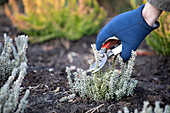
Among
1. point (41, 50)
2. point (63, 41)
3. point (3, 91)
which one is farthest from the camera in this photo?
point (63, 41)

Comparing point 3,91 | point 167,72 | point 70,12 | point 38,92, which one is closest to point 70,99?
point 38,92

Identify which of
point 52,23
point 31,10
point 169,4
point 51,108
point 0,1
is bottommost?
point 51,108

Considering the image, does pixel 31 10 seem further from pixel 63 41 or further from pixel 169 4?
pixel 169 4

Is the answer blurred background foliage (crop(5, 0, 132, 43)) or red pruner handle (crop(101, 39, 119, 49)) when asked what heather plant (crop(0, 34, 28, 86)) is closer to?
red pruner handle (crop(101, 39, 119, 49))

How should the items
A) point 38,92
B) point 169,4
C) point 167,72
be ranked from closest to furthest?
point 169,4, point 38,92, point 167,72

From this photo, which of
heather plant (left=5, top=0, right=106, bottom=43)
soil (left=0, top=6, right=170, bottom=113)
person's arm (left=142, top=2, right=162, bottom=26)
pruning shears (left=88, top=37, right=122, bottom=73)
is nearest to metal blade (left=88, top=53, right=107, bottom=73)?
pruning shears (left=88, top=37, right=122, bottom=73)

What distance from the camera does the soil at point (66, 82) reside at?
1.50m

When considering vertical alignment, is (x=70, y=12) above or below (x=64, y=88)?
above

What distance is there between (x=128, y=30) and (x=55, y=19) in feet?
8.04

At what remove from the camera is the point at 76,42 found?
13.5ft

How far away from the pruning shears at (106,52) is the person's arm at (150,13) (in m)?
0.29

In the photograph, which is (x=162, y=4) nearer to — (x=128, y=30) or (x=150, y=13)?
(x=150, y=13)

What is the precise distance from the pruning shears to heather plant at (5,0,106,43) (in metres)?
2.16

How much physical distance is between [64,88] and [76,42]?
238cm
